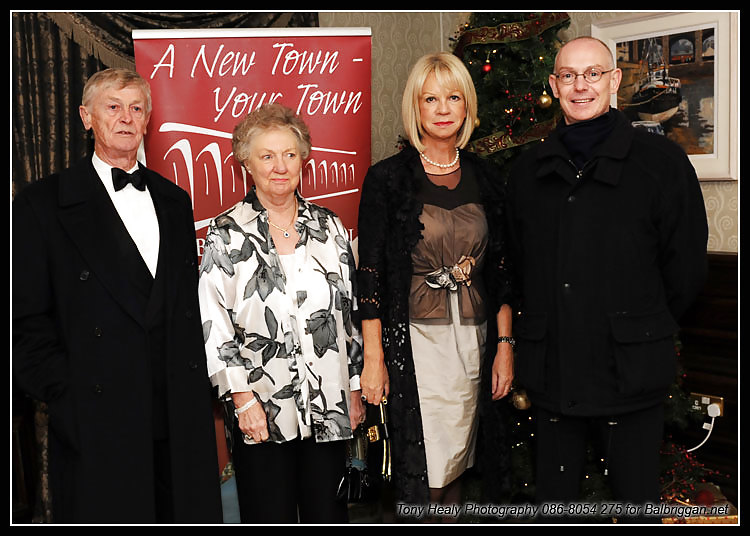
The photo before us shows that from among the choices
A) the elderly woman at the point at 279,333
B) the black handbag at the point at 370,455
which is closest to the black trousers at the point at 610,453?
the black handbag at the point at 370,455

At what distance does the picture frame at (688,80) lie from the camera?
122 inches

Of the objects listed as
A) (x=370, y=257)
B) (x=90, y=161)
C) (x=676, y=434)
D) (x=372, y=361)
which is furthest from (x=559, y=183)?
(x=676, y=434)

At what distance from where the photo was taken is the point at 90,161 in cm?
A: 217

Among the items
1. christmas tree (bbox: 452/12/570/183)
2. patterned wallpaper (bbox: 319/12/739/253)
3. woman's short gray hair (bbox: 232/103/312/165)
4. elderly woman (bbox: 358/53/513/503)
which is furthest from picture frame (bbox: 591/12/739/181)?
woman's short gray hair (bbox: 232/103/312/165)

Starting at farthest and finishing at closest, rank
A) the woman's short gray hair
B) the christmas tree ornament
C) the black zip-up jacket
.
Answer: the christmas tree ornament, the woman's short gray hair, the black zip-up jacket

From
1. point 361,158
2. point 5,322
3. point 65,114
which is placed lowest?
point 5,322

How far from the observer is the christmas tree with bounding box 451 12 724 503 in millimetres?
3033

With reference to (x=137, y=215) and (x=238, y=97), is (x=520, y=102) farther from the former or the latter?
(x=137, y=215)

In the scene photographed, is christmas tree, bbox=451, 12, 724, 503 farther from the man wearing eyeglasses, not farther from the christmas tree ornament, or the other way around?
the man wearing eyeglasses

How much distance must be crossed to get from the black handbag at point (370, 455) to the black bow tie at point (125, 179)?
3.59 ft

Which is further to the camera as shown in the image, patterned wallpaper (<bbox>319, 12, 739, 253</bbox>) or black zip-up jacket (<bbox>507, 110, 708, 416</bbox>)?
patterned wallpaper (<bbox>319, 12, 739, 253</bbox>)

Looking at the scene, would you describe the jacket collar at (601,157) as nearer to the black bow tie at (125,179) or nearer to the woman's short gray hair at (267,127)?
the woman's short gray hair at (267,127)

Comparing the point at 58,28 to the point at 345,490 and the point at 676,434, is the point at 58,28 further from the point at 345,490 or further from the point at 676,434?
the point at 676,434

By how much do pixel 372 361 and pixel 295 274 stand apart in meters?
0.40
